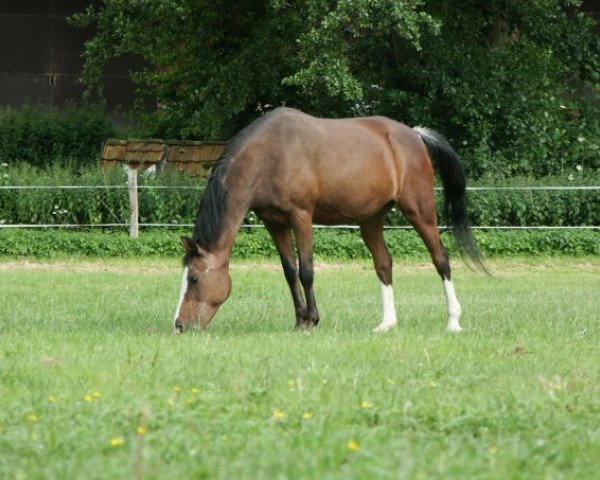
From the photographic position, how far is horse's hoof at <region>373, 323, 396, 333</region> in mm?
10375

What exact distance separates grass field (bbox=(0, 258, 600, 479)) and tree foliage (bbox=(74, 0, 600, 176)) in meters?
9.31

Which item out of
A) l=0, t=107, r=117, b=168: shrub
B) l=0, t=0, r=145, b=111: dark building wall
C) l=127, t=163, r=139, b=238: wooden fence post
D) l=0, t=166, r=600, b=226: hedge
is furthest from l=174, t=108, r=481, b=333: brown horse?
l=0, t=0, r=145, b=111: dark building wall

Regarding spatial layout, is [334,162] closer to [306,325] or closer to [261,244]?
[306,325]

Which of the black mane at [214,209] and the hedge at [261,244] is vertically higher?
the black mane at [214,209]

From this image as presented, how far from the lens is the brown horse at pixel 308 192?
10211mm

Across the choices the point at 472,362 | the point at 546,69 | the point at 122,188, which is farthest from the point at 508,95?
the point at 472,362

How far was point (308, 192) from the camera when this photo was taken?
10.5m

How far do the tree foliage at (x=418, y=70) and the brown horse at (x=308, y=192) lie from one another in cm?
940

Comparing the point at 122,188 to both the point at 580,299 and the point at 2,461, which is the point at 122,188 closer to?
the point at 580,299

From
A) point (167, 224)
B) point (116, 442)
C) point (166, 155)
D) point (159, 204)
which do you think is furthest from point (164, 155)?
point (116, 442)

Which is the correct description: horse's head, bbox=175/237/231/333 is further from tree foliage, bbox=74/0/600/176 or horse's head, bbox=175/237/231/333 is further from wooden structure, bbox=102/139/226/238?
wooden structure, bbox=102/139/226/238

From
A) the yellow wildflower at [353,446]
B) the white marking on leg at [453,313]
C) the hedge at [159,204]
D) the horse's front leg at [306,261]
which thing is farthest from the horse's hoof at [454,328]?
the hedge at [159,204]

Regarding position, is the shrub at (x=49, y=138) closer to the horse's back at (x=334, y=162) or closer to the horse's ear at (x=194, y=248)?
the horse's back at (x=334, y=162)

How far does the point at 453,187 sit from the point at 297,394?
570 cm
